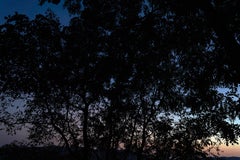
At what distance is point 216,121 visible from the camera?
27547mm

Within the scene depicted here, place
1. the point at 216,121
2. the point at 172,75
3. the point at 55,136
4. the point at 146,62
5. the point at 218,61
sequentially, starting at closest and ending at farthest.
Result: the point at 218,61 < the point at 146,62 < the point at 216,121 < the point at 172,75 < the point at 55,136

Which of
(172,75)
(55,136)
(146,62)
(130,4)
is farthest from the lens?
(55,136)

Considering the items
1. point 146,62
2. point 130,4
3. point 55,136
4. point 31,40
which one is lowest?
point 55,136

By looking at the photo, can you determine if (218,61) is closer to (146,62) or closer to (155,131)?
(146,62)

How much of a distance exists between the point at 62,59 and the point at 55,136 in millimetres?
9675

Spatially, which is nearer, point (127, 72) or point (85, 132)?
point (127, 72)

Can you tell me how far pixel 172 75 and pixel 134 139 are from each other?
8595 millimetres

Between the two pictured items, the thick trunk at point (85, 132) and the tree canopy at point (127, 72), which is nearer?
the tree canopy at point (127, 72)

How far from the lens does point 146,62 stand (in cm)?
2542

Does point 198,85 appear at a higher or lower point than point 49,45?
lower

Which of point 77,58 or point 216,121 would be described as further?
point 77,58

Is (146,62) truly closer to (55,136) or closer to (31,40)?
(31,40)

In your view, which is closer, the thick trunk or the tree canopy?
the tree canopy

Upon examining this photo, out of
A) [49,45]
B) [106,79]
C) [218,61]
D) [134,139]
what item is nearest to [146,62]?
[106,79]
